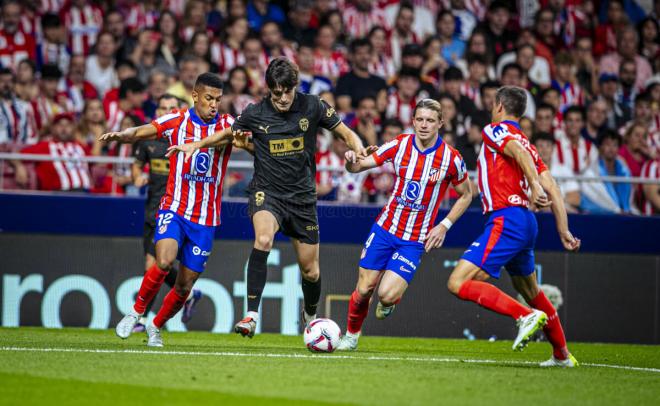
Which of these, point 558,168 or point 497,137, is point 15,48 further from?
point 497,137

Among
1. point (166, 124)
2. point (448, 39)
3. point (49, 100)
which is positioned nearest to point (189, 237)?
point (166, 124)

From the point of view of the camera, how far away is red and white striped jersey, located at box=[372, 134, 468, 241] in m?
9.51

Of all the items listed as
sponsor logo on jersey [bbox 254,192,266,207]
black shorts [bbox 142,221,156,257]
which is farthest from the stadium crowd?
sponsor logo on jersey [bbox 254,192,266,207]

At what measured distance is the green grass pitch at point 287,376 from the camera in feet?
19.7

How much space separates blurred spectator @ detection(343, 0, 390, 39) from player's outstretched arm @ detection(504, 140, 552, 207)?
8916 millimetres

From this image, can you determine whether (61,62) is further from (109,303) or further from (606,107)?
(606,107)

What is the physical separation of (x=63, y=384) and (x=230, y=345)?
143 inches

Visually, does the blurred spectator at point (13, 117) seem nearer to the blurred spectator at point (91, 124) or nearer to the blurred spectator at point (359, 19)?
the blurred spectator at point (91, 124)

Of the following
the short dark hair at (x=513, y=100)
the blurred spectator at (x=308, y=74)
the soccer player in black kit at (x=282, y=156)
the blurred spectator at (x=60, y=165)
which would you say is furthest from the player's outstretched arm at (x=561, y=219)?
the blurred spectator at (x=308, y=74)

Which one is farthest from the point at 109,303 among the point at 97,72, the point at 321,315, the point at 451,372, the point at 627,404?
the point at 627,404

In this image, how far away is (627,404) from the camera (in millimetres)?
6219

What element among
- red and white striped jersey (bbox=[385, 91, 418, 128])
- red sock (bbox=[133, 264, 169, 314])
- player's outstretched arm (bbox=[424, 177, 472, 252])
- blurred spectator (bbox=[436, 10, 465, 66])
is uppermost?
blurred spectator (bbox=[436, 10, 465, 66])

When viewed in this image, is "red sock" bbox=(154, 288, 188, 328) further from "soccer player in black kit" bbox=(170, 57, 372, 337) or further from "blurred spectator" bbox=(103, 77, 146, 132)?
"blurred spectator" bbox=(103, 77, 146, 132)

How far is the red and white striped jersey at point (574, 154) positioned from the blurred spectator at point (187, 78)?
5.12 m
